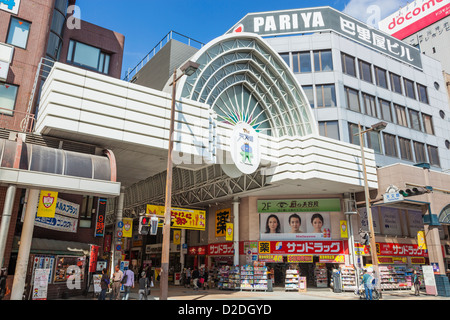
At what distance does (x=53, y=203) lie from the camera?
1747 cm

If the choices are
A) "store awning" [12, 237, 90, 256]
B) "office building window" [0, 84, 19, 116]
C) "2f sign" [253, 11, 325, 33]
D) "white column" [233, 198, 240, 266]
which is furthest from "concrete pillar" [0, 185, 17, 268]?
"2f sign" [253, 11, 325, 33]

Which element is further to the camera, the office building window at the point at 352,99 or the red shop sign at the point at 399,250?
the office building window at the point at 352,99

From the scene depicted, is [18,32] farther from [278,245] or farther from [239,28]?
[239,28]

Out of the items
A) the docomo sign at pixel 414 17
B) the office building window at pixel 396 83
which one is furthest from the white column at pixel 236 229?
the docomo sign at pixel 414 17

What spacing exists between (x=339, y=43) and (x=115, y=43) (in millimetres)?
23468

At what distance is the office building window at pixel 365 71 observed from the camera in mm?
37606

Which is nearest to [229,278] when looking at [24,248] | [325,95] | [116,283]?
[116,283]

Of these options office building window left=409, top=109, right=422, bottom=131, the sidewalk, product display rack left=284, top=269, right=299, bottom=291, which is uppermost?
office building window left=409, top=109, right=422, bottom=131

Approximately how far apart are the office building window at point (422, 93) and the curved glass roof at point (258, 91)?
21422mm

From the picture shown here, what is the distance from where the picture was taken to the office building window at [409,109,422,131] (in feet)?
129

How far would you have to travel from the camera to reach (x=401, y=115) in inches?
1528

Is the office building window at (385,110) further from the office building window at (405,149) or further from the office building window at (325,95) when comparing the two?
the office building window at (325,95)

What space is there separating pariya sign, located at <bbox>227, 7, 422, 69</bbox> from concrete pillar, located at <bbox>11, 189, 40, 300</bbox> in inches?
1247

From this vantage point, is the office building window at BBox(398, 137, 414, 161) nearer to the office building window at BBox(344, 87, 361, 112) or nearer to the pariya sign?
the office building window at BBox(344, 87, 361, 112)
